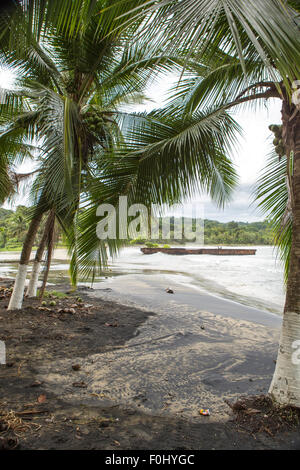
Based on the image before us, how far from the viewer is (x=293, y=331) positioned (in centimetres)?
268

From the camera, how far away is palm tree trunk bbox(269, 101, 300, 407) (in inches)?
105

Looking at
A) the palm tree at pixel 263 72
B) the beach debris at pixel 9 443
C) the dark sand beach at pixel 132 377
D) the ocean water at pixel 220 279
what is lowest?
the ocean water at pixel 220 279

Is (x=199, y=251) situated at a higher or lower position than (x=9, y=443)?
lower

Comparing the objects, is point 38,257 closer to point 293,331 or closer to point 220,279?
point 293,331

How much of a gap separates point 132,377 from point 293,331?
198 centimetres

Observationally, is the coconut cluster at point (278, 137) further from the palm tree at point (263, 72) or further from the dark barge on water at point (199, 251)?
the dark barge on water at point (199, 251)

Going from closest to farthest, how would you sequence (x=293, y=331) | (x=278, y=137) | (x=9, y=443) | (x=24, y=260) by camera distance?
(x=9, y=443) → (x=293, y=331) → (x=278, y=137) → (x=24, y=260)

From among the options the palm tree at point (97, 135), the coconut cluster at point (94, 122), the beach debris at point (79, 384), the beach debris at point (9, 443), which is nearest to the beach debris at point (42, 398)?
the beach debris at point (79, 384)

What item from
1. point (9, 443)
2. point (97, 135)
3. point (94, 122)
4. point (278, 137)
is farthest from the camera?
point (97, 135)

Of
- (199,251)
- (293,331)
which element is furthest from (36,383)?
(199,251)

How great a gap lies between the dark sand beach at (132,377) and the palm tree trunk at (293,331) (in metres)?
0.30

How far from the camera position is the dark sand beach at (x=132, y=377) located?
7.86 ft

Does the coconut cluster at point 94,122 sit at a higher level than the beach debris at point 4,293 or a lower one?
higher
